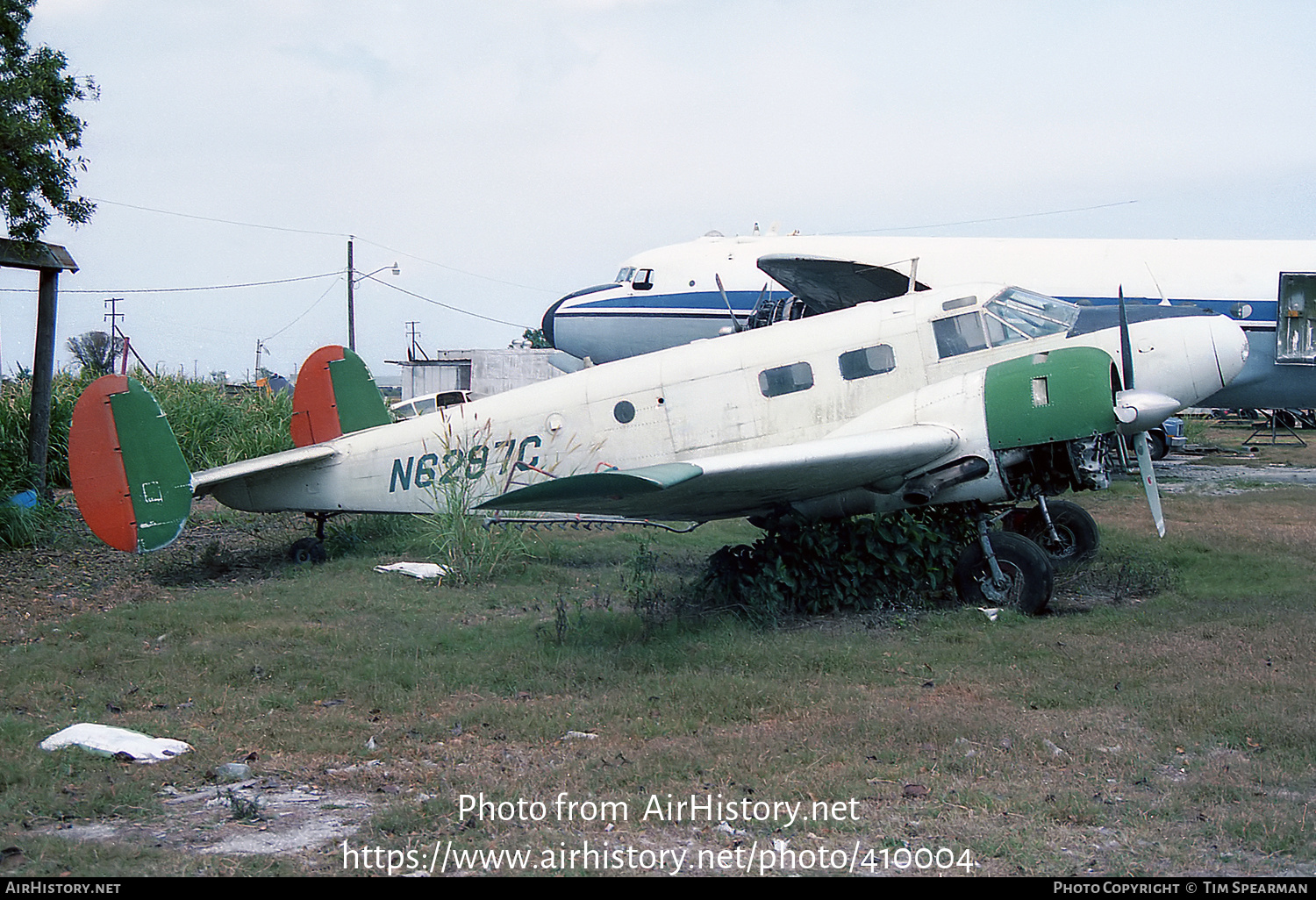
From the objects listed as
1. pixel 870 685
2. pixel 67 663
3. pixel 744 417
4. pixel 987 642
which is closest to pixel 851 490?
pixel 744 417

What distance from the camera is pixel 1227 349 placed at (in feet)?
27.1

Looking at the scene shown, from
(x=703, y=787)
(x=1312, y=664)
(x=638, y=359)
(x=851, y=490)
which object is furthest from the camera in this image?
(x=638, y=359)

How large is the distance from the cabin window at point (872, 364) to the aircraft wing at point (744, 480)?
71 cm

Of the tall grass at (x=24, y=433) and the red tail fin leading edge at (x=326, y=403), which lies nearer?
the red tail fin leading edge at (x=326, y=403)

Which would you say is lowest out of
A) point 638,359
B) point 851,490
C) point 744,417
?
point 851,490

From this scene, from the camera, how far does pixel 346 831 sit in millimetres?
4055

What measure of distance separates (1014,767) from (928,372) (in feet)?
15.3

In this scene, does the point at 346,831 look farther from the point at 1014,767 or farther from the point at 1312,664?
the point at 1312,664

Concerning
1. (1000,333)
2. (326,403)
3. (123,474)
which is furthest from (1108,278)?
(123,474)

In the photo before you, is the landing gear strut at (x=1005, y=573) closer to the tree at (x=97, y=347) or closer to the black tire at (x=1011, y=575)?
the black tire at (x=1011, y=575)

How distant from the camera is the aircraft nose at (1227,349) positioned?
8266mm

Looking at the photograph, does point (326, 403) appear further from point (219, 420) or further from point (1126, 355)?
point (1126, 355)

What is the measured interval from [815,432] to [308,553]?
544cm

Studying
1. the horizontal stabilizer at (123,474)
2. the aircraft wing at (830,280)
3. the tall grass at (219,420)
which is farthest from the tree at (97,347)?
the aircraft wing at (830,280)
